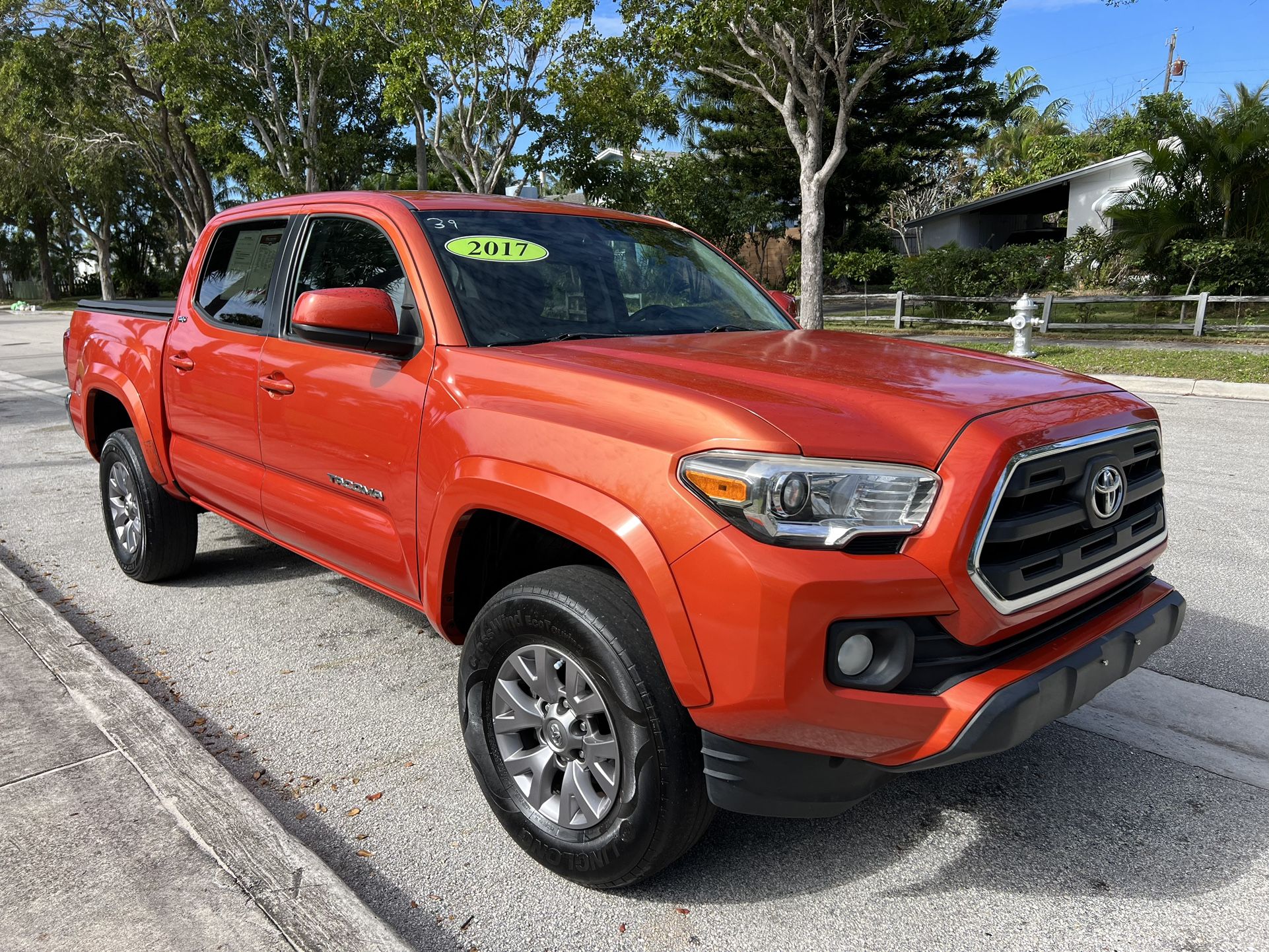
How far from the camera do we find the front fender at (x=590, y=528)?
6.98ft

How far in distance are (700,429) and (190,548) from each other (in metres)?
3.67

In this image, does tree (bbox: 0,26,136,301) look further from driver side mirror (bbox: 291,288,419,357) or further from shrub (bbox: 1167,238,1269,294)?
shrub (bbox: 1167,238,1269,294)

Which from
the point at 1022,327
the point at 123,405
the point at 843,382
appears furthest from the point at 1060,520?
the point at 1022,327

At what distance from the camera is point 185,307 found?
14.5ft

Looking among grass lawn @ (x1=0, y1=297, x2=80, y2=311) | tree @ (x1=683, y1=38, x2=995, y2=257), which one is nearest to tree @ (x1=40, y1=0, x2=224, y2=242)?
tree @ (x1=683, y1=38, x2=995, y2=257)

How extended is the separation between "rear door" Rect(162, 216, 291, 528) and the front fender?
1456mm

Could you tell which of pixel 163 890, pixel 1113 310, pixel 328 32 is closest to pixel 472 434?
pixel 163 890

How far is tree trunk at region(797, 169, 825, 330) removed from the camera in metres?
18.1

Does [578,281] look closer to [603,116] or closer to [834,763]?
[834,763]

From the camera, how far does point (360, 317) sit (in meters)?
2.91

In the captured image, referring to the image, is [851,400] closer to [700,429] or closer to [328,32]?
[700,429]

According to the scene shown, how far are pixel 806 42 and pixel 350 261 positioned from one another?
16.4 metres

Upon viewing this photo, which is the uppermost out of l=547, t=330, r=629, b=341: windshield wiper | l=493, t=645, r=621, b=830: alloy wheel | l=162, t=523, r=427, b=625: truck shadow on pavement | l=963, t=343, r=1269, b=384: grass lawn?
l=547, t=330, r=629, b=341: windshield wiper

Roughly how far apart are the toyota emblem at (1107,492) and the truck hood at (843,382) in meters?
0.24
